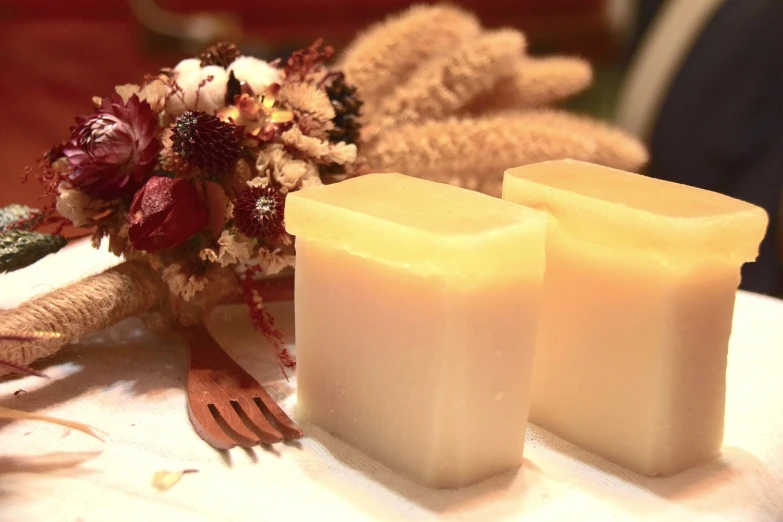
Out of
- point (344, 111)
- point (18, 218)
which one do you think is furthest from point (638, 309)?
point (18, 218)

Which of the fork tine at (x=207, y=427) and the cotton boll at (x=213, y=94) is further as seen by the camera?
the cotton boll at (x=213, y=94)

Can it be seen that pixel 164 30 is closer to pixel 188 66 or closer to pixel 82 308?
pixel 188 66

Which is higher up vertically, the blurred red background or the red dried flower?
the blurred red background

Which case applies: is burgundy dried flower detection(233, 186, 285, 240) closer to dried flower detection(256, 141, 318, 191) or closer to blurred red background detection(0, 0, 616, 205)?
dried flower detection(256, 141, 318, 191)

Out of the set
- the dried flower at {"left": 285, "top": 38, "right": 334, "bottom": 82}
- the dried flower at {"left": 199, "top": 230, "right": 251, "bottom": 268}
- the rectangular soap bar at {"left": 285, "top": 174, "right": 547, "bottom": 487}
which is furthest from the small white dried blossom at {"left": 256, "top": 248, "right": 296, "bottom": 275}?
the dried flower at {"left": 285, "top": 38, "right": 334, "bottom": 82}

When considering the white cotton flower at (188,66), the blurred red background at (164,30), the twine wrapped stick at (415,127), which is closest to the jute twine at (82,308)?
the twine wrapped stick at (415,127)

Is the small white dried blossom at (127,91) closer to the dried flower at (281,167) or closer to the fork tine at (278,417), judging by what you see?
the dried flower at (281,167)
